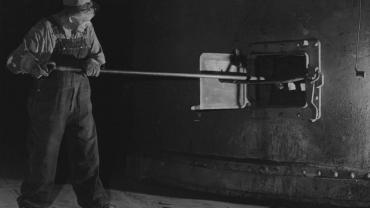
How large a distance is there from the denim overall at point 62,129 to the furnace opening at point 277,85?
3.86 ft

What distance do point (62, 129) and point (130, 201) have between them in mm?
977

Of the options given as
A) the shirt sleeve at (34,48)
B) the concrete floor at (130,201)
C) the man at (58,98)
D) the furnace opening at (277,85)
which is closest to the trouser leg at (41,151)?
the man at (58,98)

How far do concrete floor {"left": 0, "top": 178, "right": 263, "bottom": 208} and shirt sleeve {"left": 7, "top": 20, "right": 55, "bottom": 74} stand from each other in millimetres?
1091

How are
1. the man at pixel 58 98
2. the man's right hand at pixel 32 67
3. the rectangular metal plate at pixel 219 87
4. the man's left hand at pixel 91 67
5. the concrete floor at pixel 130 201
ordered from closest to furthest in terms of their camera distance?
the man's right hand at pixel 32 67 < the man at pixel 58 98 < the man's left hand at pixel 91 67 < the rectangular metal plate at pixel 219 87 < the concrete floor at pixel 130 201

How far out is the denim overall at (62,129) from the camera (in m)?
2.88

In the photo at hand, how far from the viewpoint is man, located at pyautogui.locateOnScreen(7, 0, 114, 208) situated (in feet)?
9.41

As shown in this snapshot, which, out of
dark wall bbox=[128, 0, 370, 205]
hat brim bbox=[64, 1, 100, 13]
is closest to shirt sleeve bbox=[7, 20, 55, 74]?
hat brim bbox=[64, 1, 100, 13]

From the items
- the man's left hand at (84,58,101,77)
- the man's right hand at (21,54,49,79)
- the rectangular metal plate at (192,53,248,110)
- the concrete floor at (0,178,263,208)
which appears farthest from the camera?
the concrete floor at (0,178,263,208)

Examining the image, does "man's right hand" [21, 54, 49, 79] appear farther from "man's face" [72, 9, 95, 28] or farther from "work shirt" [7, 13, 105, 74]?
"man's face" [72, 9, 95, 28]

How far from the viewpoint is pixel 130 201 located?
11.9ft

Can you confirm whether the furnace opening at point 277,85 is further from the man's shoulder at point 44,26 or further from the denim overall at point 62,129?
the man's shoulder at point 44,26

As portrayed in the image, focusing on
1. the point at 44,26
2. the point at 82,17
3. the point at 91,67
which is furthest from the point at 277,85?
the point at 44,26

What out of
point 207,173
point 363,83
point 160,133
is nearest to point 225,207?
point 207,173

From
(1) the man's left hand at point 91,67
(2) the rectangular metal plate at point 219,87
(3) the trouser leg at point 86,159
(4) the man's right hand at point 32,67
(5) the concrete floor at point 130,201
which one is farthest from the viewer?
(5) the concrete floor at point 130,201
